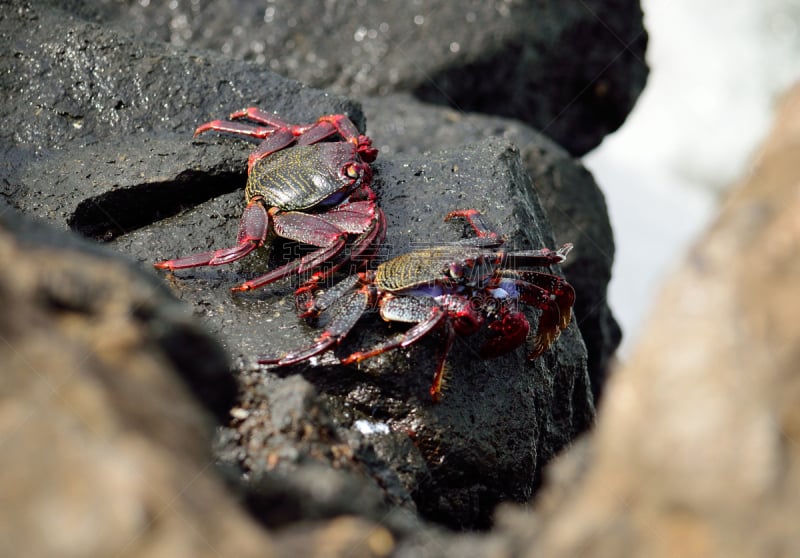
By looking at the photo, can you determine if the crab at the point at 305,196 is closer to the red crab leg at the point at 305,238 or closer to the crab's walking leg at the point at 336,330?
the red crab leg at the point at 305,238

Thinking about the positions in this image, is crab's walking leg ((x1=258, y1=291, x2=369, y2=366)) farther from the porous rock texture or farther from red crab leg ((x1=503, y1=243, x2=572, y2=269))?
red crab leg ((x1=503, y1=243, x2=572, y2=269))

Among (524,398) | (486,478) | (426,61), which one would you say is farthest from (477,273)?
(426,61)

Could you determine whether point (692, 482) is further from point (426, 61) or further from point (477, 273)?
point (426, 61)

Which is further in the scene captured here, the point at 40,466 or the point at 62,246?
the point at 62,246

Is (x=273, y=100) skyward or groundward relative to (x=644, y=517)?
groundward

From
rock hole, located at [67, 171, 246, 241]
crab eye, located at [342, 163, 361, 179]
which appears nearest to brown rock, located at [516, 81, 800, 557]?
crab eye, located at [342, 163, 361, 179]

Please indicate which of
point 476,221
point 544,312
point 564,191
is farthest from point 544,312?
point 564,191
